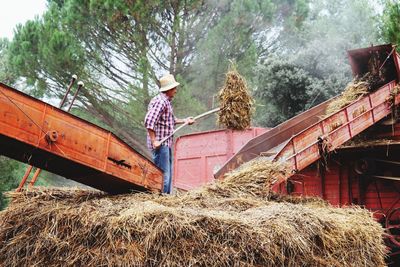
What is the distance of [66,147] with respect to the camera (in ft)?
11.8

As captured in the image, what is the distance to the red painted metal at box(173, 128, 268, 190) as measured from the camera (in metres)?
8.33

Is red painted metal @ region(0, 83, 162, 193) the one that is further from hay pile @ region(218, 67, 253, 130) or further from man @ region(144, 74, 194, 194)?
hay pile @ region(218, 67, 253, 130)

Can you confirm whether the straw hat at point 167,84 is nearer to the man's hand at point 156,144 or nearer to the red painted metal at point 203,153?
the man's hand at point 156,144

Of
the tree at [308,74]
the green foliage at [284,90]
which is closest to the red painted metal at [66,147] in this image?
the tree at [308,74]

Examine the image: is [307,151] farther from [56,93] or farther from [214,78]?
[56,93]

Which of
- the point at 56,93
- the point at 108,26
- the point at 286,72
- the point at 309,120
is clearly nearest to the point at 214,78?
the point at 286,72

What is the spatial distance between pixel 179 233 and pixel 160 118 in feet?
6.60

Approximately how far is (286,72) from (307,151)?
34.3 ft

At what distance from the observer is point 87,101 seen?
Answer: 54.0 ft

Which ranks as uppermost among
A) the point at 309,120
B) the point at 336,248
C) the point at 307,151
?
the point at 309,120

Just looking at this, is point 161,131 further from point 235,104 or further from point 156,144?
point 235,104

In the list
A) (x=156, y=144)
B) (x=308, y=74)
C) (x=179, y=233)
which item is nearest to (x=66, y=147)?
(x=156, y=144)

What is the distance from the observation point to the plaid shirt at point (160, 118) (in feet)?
15.0

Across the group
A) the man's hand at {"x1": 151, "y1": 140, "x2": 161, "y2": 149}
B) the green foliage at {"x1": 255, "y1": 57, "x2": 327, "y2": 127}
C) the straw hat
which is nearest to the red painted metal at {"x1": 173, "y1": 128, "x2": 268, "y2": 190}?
the straw hat
